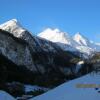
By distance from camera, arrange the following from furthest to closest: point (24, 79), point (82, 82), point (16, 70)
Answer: point (16, 70) < point (24, 79) < point (82, 82)

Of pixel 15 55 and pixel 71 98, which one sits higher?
pixel 15 55

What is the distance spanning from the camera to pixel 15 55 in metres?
162

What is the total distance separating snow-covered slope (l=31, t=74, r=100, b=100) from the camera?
9.22 meters

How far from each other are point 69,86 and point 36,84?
11976 centimetres

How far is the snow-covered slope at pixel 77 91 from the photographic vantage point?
9.22 metres

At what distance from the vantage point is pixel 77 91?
966cm

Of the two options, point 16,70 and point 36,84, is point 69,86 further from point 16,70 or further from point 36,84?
point 16,70

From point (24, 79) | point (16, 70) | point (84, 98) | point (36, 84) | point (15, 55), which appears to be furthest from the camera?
point (15, 55)

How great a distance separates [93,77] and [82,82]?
54 cm

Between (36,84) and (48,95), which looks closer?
(48,95)

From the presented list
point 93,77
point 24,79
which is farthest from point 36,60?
point 93,77

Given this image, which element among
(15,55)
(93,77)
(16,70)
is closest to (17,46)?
(15,55)

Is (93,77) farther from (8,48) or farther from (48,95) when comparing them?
(8,48)

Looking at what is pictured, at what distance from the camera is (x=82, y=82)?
9922 mm
